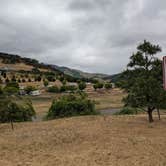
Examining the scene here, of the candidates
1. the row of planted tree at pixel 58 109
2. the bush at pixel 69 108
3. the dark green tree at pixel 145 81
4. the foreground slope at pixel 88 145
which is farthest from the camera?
the bush at pixel 69 108

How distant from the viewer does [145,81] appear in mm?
23172

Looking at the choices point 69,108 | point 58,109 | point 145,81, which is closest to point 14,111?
point 58,109

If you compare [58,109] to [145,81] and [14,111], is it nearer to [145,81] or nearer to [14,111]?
[14,111]

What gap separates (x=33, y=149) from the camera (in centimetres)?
1614

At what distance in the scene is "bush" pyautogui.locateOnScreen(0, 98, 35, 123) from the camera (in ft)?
86.5

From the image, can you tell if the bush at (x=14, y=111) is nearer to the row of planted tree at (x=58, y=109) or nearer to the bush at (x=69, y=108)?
the row of planted tree at (x=58, y=109)

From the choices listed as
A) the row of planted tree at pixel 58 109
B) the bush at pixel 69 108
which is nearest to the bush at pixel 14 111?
the row of planted tree at pixel 58 109

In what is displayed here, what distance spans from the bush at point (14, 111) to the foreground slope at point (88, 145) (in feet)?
14.4

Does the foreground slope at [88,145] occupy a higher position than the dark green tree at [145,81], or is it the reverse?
the dark green tree at [145,81]

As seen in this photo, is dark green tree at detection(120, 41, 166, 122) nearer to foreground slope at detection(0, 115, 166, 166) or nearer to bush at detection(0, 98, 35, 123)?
foreground slope at detection(0, 115, 166, 166)

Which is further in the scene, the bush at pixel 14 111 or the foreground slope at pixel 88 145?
the bush at pixel 14 111

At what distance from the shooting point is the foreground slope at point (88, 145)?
1371cm

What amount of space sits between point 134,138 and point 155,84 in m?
6.35

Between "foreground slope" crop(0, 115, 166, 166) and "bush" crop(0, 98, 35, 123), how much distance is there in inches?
173
